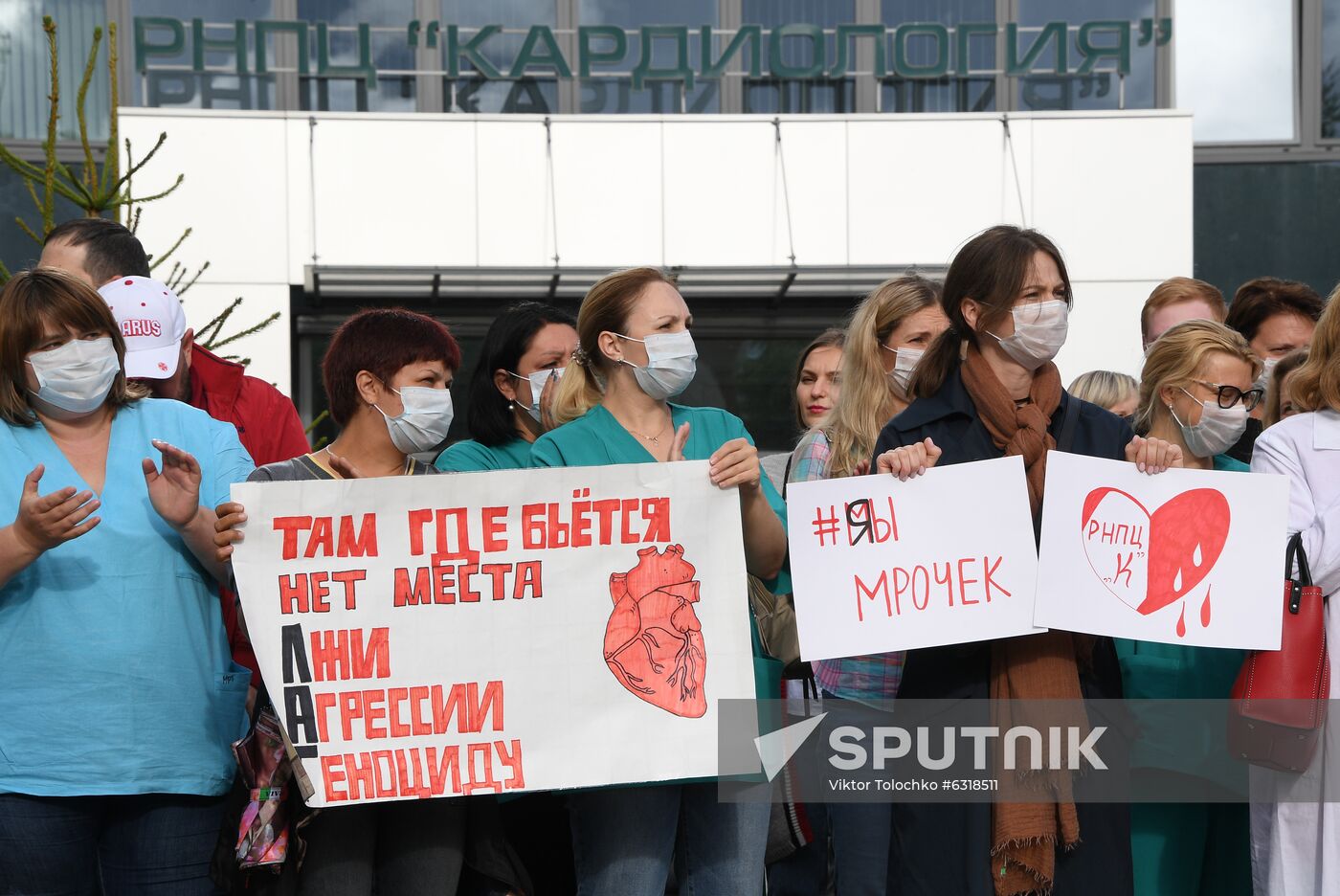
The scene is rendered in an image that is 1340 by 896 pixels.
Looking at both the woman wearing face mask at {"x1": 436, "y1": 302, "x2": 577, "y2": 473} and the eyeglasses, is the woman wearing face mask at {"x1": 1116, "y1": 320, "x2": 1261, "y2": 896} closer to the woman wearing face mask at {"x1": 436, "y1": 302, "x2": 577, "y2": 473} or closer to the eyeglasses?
the eyeglasses

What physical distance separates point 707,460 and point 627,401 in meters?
0.37

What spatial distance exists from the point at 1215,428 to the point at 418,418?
7.79ft

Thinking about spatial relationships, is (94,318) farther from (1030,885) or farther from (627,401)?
(1030,885)

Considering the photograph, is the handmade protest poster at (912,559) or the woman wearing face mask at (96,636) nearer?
the woman wearing face mask at (96,636)

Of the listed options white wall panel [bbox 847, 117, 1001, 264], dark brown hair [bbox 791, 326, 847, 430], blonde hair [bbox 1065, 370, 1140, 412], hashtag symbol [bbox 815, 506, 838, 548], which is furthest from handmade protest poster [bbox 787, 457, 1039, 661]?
white wall panel [bbox 847, 117, 1001, 264]

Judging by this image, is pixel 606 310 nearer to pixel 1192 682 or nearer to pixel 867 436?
pixel 867 436

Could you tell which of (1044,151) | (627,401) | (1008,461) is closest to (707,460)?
(627,401)

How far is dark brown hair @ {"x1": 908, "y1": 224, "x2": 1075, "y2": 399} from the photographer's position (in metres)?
3.63

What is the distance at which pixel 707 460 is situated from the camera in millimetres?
3543

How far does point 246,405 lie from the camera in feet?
14.4

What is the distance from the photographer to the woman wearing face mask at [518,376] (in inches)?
183

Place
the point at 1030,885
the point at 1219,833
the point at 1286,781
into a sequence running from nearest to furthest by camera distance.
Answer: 1. the point at 1030,885
2. the point at 1286,781
3. the point at 1219,833

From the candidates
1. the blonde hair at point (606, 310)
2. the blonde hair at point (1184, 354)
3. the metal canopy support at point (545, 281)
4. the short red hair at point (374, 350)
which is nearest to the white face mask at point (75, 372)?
the short red hair at point (374, 350)

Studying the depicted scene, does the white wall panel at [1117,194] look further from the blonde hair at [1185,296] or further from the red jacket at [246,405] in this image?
the red jacket at [246,405]
